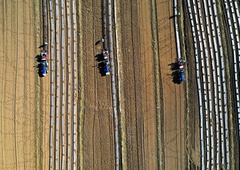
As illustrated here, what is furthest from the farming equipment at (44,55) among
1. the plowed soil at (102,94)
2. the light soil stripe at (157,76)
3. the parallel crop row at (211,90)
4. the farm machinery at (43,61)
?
the parallel crop row at (211,90)

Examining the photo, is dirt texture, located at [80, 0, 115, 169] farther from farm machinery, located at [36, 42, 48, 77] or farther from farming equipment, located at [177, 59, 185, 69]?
farming equipment, located at [177, 59, 185, 69]

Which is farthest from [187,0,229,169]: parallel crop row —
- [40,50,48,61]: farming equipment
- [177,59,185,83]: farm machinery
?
[40,50,48,61]: farming equipment

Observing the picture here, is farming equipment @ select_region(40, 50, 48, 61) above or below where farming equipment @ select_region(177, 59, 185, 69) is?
above

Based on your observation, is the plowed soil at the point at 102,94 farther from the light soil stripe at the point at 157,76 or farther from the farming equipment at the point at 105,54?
the farming equipment at the point at 105,54

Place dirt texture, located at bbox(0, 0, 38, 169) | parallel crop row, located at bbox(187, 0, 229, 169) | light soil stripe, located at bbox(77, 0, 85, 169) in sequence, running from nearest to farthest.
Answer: dirt texture, located at bbox(0, 0, 38, 169) < light soil stripe, located at bbox(77, 0, 85, 169) < parallel crop row, located at bbox(187, 0, 229, 169)

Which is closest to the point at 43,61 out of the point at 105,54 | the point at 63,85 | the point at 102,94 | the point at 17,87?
the point at 63,85

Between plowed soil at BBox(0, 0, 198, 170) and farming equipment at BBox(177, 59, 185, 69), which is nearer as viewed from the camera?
plowed soil at BBox(0, 0, 198, 170)
